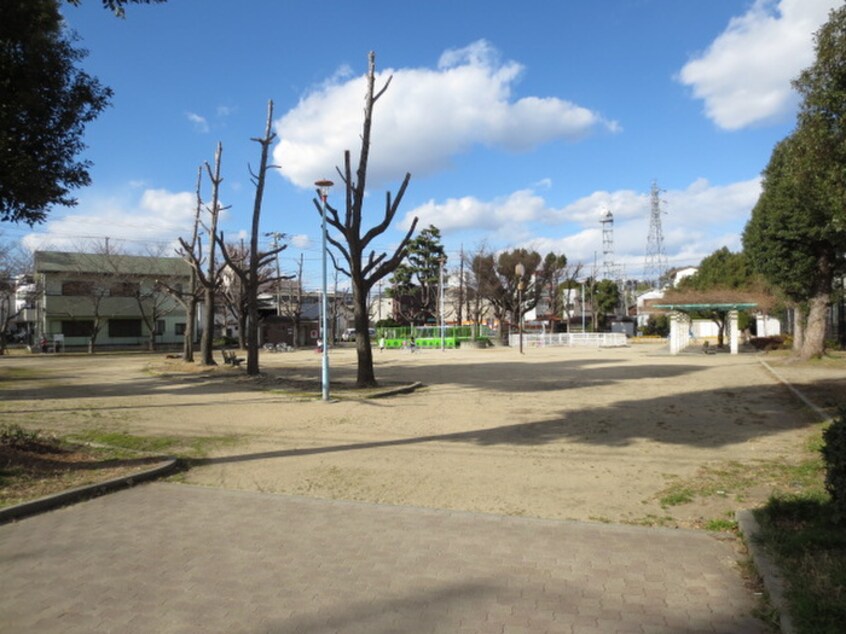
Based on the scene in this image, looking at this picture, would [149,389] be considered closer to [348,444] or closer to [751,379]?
[348,444]

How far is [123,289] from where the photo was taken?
45688mm

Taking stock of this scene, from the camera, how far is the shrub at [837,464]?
4.31 metres

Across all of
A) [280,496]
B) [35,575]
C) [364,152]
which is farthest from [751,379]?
[35,575]

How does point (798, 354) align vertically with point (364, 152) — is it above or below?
below

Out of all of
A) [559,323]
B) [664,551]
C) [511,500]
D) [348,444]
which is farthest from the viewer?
[559,323]

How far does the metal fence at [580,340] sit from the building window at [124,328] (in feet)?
102

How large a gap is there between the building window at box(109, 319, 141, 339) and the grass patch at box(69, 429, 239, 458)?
42.7 m

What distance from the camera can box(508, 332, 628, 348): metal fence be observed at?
45625 millimetres

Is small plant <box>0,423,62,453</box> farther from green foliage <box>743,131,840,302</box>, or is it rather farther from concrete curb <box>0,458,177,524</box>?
green foliage <box>743,131,840,302</box>

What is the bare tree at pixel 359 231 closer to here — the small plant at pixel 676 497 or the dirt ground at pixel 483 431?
the dirt ground at pixel 483 431

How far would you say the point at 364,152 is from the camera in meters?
16.8

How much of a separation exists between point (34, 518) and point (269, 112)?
18.3 meters

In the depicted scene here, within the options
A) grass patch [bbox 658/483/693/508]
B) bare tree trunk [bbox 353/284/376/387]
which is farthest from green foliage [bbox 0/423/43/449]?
bare tree trunk [bbox 353/284/376/387]

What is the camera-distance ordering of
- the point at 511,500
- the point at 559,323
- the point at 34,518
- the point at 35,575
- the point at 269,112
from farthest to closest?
the point at 559,323, the point at 269,112, the point at 511,500, the point at 34,518, the point at 35,575
